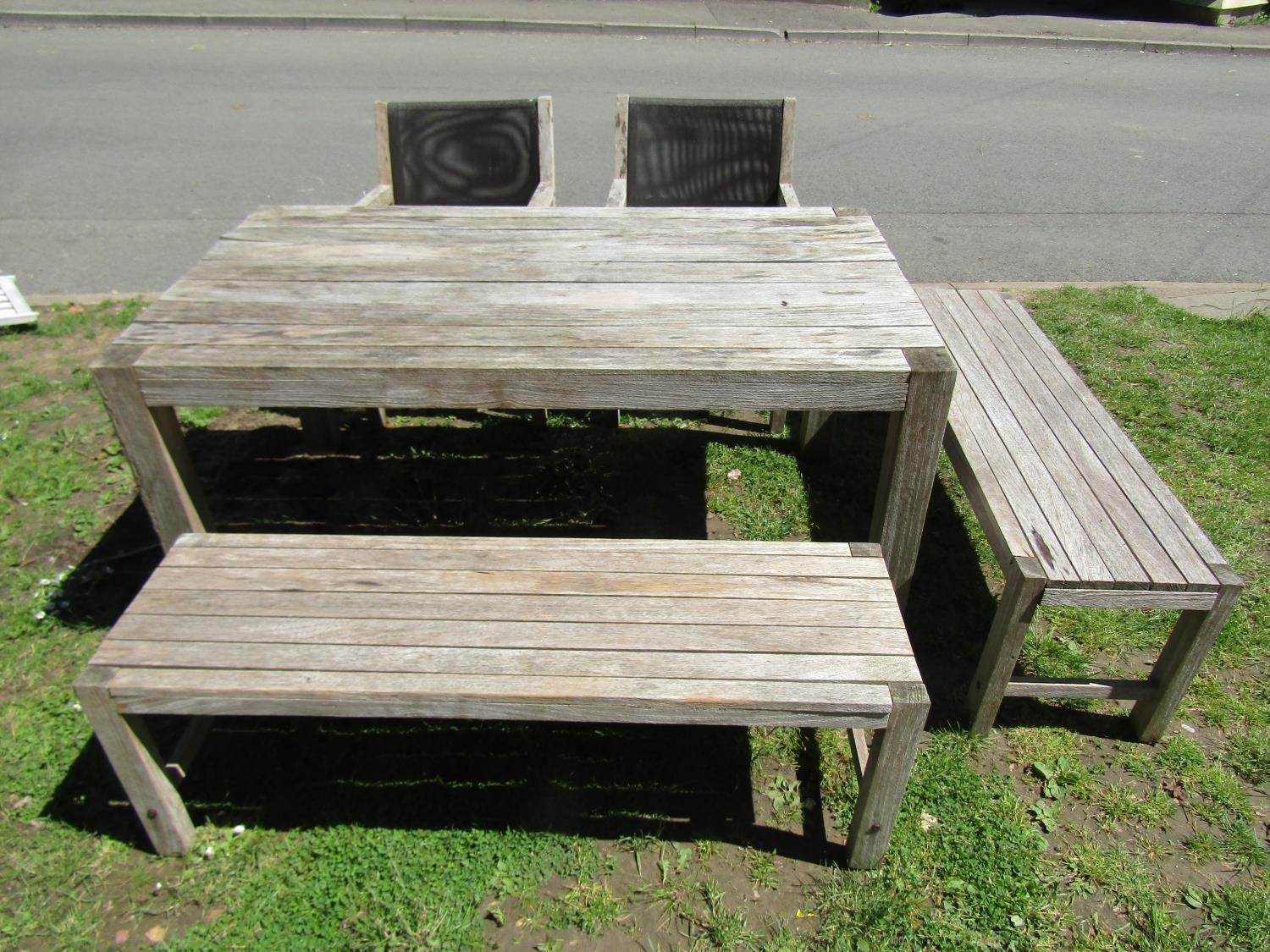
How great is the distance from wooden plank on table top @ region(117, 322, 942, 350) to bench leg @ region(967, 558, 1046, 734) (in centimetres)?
60

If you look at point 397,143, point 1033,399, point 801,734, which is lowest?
point 801,734

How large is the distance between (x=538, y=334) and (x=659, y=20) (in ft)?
28.1

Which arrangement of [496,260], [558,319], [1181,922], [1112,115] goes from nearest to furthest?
[1181,922], [558,319], [496,260], [1112,115]

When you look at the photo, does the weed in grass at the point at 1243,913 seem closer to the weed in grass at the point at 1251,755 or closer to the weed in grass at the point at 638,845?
the weed in grass at the point at 1251,755

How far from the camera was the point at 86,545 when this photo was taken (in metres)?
2.91

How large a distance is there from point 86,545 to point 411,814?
1.56 m

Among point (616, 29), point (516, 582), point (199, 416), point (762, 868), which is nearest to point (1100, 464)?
point (762, 868)

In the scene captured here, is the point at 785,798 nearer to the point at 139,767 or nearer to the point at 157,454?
the point at 139,767

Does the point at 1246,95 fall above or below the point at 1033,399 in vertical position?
below

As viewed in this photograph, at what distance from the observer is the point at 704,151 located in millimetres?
3734

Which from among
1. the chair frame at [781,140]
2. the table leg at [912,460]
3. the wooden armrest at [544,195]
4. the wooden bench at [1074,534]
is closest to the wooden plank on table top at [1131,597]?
the wooden bench at [1074,534]

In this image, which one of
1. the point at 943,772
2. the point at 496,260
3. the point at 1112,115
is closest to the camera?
the point at 943,772

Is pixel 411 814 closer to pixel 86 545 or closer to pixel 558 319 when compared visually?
pixel 558 319

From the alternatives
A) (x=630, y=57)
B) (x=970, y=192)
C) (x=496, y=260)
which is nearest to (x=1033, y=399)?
(x=496, y=260)
